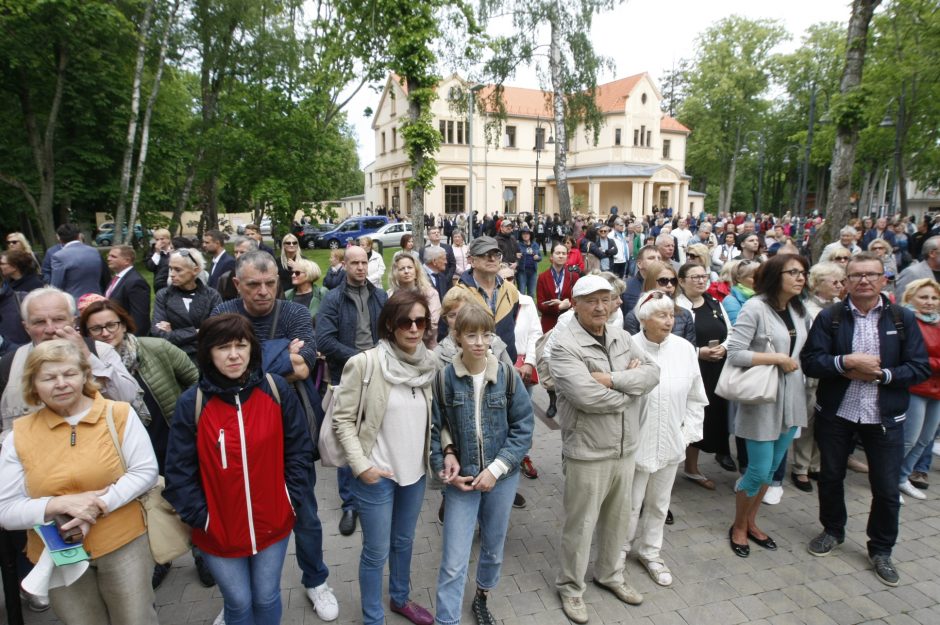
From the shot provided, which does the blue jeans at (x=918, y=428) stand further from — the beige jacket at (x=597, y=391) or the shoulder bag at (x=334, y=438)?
the shoulder bag at (x=334, y=438)

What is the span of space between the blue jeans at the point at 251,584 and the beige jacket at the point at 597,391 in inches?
65.6

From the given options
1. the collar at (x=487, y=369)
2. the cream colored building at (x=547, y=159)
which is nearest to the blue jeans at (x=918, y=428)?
the collar at (x=487, y=369)

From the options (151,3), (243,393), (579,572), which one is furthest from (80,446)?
(151,3)

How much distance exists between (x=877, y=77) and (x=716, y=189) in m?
57.8

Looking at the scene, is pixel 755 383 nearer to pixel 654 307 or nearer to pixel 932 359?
pixel 654 307

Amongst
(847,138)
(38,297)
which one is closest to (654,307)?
(38,297)

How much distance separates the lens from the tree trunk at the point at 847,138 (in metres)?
10.0

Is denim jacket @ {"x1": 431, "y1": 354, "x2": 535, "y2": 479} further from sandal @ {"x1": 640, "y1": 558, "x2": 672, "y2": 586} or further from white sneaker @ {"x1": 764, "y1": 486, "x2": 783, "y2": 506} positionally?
white sneaker @ {"x1": 764, "y1": 486, "x2": 783, "y2": 506}

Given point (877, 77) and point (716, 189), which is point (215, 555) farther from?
point (716, 189)

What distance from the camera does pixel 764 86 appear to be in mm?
43594

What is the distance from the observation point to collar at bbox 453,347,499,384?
2.78 m

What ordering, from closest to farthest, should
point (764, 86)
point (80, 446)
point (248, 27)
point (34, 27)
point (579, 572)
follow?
point (80, 446) → point (579, 572) → point (34, 27) → point (248, 27) → point (764, 86)

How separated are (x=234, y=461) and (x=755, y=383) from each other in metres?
3.30

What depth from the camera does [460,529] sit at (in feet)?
9.23
